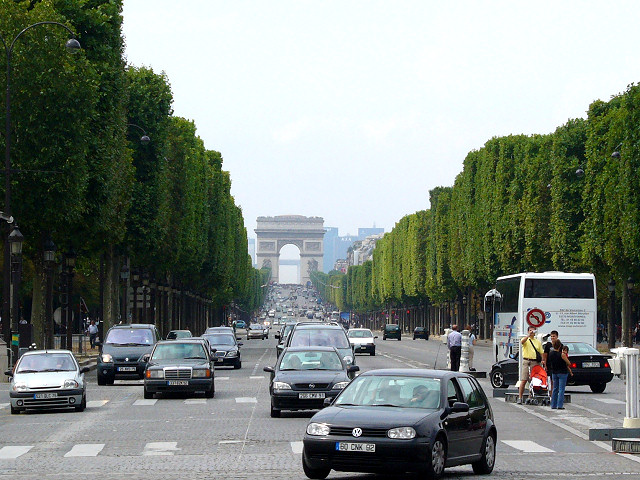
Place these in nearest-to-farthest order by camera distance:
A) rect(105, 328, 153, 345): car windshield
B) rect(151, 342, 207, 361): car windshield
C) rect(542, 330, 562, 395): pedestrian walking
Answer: rect(542, 330, 562, 395): pedestrian walking < rect(151, 342, 207, 361): car windshield < rect(105, 328, 153, 345): car windshield

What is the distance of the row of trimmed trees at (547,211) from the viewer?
198 feet

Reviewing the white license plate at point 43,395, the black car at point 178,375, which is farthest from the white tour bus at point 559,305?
the white license plate at point 43,395

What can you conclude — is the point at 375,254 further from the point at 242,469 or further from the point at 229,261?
the point at 242,469

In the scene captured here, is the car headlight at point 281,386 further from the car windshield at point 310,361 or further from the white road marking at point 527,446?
the white road marking at point 527,446

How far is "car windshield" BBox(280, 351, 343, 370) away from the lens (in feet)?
91.4

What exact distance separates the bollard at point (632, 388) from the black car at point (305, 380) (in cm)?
642

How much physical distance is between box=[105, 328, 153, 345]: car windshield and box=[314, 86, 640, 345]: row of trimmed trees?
2401 centimetres

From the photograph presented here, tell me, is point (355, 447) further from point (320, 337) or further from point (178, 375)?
point (320, 337)

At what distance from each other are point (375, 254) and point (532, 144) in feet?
373

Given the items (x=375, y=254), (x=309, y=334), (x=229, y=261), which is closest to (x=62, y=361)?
(x=309, y=334)

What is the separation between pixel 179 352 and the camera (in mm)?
34812

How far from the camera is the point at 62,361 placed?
30.2 meters

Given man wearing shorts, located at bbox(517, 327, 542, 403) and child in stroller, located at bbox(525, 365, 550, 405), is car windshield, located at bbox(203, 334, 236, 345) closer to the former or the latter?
child in stroller, located at bbox(525, 365, 550, 405)

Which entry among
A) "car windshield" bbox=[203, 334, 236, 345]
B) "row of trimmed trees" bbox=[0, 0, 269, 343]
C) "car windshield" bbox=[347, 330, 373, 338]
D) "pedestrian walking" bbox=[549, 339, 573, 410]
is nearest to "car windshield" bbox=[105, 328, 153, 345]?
"row of trimmed trees" bbox=[0, 0, 269, 343]
